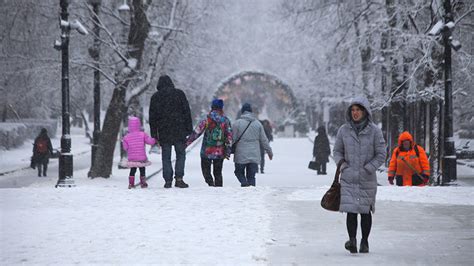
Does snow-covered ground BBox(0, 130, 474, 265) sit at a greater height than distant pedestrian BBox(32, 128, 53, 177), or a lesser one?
lesser

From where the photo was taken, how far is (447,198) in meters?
13.2

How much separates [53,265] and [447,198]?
25.4ft

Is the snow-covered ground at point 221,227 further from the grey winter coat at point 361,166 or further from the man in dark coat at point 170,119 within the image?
the man in dark coat at point 170,119

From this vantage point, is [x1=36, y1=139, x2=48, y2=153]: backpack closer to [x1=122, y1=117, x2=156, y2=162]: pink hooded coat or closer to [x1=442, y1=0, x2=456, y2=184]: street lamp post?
[x1=122, y1=117, x2=156, y2=162]: pink hooded coat

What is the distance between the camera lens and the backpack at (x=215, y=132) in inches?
547

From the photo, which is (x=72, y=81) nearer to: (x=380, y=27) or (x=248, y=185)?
(x=380, y=27)

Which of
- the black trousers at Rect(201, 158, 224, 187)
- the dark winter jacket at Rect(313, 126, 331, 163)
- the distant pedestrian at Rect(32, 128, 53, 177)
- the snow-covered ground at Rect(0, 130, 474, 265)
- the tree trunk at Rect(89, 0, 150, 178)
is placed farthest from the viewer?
the distant pedestrian at Rect(32, 128, 53, 177)

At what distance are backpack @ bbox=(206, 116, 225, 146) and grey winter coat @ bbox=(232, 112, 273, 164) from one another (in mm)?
400

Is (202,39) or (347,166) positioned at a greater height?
(202,39)

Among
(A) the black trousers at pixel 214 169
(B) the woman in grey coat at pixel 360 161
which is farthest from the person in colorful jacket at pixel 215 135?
(B) the woman in grey coat at pixel 360 161

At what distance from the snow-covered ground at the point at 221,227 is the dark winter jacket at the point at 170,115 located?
957mm

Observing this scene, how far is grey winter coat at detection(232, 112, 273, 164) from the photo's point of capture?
554 inches

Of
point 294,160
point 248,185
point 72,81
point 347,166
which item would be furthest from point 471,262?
point 294,160

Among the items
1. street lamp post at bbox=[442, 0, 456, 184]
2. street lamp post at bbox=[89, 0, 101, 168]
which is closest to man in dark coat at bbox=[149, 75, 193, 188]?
street lamp post at bbox=[442, 0, 456, 184]
